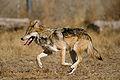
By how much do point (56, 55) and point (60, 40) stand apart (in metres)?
2.45

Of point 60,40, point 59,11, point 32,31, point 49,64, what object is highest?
point 59,11

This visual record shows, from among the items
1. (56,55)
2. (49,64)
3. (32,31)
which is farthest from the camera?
(56,55)

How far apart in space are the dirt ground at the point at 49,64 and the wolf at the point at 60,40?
0.42 metres

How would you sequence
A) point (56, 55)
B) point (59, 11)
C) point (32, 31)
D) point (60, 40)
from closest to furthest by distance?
point (32, 31), point (60, 40), point (56, 55), point (59, 11)

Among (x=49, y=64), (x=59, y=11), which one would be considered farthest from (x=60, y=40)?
(x=59, y=11)

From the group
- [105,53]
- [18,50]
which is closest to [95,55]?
[105,53]

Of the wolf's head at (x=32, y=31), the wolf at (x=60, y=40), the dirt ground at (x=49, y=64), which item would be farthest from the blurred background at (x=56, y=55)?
the wolf's head at (x=32, y=31)

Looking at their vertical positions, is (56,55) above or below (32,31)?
below

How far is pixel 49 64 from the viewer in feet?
22.1

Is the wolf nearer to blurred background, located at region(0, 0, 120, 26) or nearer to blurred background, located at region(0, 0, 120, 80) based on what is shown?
blurred background, located at region(0, 0, 120, 80)

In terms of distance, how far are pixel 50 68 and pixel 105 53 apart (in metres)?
2.64

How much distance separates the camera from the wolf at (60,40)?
5.49 m

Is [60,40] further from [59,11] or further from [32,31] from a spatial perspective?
[59,11]

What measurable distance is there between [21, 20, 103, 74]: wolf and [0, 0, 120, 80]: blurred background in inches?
20.4
